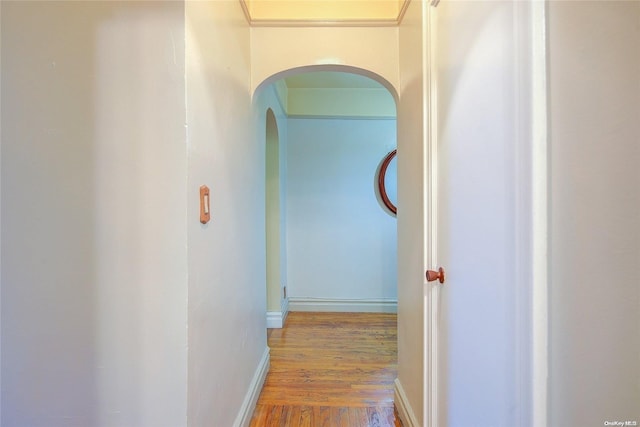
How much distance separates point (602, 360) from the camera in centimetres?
46

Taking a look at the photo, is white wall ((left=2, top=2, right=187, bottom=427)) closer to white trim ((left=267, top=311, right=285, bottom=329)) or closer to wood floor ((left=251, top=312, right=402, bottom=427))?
wood floor ((left=251, top=312, right=402, bottom=427))

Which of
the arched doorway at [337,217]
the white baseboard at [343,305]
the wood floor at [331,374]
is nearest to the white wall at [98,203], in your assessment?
the wood floor at [331,374]

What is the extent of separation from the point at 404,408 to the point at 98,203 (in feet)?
5.57

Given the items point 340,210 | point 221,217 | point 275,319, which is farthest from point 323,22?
point 275,319

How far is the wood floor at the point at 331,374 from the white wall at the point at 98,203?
0.99 m

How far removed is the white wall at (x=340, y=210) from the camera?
3.18 m

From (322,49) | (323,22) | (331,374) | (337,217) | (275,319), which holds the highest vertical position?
(323,22)

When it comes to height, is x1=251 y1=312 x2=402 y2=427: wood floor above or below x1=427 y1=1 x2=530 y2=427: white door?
below

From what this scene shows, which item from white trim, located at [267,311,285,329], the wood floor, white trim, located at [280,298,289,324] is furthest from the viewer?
white trim, located at [280,298,289,324]

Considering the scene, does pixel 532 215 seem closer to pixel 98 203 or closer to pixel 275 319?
pixel 98 203

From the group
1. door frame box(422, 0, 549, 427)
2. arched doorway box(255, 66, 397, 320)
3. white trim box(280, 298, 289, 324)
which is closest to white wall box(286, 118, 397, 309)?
arched doorway box(255, 66, 397, 320)

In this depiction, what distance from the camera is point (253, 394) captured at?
1660mm

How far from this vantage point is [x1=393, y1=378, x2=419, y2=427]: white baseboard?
4.65 ft

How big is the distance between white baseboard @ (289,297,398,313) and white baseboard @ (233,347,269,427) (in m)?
1.15
